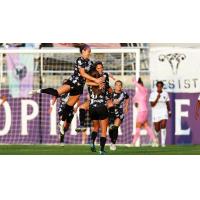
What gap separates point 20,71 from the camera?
72.3 ft

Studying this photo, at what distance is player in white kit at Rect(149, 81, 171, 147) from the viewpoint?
20.9m

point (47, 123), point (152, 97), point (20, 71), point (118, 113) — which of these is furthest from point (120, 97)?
point (20, 71)

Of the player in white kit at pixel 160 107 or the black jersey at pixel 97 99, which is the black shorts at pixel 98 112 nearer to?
Result: the black jersey at pixel 97 99

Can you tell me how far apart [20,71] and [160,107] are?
3.72 meters

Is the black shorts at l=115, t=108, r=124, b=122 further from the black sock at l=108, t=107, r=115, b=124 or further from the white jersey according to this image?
the white jersey

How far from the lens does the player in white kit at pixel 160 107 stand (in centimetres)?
2092

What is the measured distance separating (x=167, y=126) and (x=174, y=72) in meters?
1.36

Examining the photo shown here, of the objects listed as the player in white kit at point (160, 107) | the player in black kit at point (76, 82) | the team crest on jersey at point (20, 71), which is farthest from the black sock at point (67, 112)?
the team crest on jersey at point (20, 71)

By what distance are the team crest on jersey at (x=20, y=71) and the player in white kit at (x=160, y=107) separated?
331 cm

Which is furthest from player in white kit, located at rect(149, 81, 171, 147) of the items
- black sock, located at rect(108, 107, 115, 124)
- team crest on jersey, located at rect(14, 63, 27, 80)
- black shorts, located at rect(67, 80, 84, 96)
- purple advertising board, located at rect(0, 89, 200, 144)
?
black shorts, located at rect(67, 80, 84, 96)

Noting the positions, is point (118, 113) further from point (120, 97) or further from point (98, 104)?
point (98, 104)
